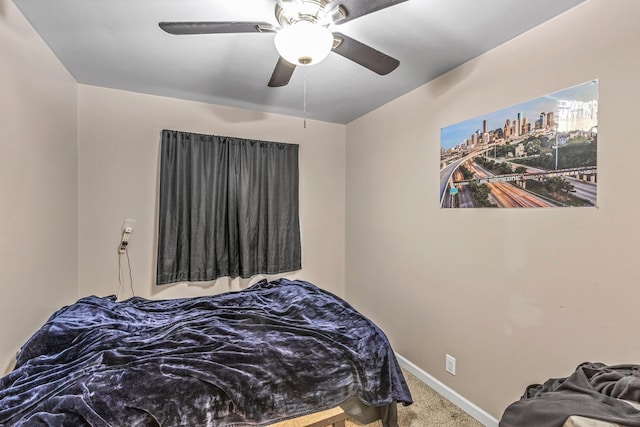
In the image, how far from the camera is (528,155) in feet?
5.43

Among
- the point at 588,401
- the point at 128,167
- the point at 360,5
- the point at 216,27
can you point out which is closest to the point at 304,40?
the point at 360,5

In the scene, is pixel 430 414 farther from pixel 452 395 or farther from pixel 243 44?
pixel 243 44

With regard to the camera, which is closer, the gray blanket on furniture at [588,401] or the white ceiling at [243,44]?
the gray blanket on furniture at [588,401]

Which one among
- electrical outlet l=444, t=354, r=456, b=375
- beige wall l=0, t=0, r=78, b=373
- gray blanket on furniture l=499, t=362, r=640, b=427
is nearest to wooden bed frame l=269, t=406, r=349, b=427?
gray blanket on furniture l=499, t=362, r=640, b=427

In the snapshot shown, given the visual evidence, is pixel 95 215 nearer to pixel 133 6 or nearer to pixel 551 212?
pixel 133 6

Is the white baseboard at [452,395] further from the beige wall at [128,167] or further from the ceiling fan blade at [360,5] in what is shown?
the ceiling fan blade at [360,5]

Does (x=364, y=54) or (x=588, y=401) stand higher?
(x=364, y=54)

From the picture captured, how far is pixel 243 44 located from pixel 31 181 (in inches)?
57.8

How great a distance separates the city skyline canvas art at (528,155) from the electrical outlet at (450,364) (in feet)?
3.64

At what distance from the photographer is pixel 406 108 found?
2525 mm

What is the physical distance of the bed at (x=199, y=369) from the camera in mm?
1179

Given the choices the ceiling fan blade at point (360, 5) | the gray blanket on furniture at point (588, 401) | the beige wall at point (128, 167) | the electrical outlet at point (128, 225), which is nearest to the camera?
the gray blanket on furniture at point (588, 401)

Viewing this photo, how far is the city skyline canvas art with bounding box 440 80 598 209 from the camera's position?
4.67ft

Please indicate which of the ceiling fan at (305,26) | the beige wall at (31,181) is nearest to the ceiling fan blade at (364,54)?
the ceiling fan at (305,26)
